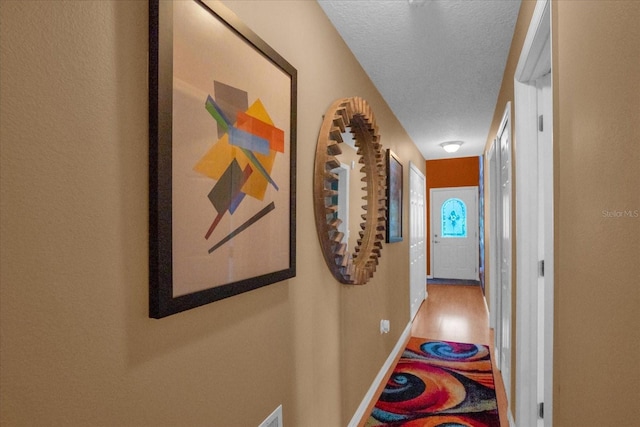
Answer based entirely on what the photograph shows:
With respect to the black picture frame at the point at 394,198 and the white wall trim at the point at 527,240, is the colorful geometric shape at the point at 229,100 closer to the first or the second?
the white wall trim at the point at 527,240

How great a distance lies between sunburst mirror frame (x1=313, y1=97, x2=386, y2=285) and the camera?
1706 mm

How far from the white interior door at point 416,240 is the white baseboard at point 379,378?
645 mm

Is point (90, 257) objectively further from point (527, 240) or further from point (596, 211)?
point (527, 240)

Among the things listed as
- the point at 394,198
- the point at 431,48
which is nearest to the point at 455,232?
the point at 394,198

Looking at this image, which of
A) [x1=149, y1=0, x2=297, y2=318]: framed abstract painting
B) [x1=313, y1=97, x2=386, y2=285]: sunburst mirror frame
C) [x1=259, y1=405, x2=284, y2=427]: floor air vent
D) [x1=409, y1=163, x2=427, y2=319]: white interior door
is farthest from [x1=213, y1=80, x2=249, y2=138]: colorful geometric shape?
[x1=409, y1=163, x2=427, y2=319]: white interior door

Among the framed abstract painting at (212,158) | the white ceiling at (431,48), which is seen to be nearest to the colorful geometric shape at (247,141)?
the framed abstract painting at (212,158)

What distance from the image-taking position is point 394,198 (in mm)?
3281

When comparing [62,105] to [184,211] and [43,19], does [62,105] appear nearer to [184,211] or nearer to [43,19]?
[43,19]

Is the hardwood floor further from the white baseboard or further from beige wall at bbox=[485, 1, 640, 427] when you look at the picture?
beige wall at bbox=[485, 1, 640, 427]

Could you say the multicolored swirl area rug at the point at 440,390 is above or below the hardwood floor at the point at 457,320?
below

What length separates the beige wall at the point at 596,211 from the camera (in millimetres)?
613

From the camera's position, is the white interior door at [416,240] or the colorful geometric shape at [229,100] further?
the white interior door at [416,240]

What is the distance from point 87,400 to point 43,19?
71 cm

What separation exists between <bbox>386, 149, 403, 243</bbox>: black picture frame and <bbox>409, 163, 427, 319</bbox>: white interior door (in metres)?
0.88
